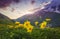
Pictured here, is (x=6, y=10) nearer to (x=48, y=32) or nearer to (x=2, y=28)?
(x=2, y=28)

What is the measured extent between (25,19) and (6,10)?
22cm

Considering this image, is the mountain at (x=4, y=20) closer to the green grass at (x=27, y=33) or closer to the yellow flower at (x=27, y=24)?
the green grass at (x=27, y=33)

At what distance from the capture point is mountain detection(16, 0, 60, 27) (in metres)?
2.18

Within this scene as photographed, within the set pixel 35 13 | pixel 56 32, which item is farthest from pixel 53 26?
pixel 35 13

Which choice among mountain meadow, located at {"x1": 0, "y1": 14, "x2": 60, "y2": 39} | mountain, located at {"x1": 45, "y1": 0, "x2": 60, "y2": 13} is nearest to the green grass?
mountain meadow, located at {"x1": 0, "y1": 14, "x2": 60, "y2": 39}

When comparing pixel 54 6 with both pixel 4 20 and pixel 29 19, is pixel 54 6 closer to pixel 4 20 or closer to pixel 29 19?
pixel 29 19

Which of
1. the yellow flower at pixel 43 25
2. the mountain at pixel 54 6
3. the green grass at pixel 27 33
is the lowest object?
the green grass at pixel 27 33

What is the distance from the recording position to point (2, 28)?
2.17 meters

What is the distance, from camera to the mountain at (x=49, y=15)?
218 centimetres

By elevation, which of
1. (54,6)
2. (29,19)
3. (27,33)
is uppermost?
(54,6)

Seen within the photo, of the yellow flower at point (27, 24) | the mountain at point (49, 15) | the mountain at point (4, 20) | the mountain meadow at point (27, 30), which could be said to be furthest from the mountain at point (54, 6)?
the mountain at point (4, 20)

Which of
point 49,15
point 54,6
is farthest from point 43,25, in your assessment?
point 54,6

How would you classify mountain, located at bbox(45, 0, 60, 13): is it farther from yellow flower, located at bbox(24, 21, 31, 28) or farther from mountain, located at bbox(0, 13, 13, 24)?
mountain, located at bbox(0, 13, 13, 24)

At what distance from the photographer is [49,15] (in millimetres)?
2199
